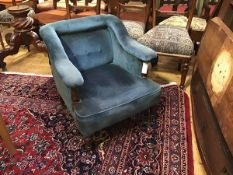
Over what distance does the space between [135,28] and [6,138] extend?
156cm

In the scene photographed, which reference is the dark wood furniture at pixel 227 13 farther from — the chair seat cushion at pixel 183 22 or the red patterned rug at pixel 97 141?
the red patterned rug at pixel 97 141

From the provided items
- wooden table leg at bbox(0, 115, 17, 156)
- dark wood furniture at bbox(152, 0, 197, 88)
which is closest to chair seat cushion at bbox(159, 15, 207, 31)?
dark wood furniture at bbox(152, 0, 197, 88)

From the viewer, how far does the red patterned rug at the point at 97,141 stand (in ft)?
4.69

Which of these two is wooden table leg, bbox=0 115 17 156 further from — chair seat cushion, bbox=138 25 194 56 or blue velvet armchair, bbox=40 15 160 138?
chair seat cushion, bbox=138 25 194 56

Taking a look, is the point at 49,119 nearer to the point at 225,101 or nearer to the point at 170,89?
the point at 170,89

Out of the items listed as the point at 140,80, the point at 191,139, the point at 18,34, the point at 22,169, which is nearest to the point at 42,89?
the point at 18,34

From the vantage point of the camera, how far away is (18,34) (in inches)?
95.7

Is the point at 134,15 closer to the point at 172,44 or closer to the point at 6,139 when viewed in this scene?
the point at 172,44

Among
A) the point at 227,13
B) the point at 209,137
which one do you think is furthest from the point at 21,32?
the point at 209,137

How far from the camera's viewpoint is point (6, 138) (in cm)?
146

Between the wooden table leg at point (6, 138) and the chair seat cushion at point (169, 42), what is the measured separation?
4.44 ft

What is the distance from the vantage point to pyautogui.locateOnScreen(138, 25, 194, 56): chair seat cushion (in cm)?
196

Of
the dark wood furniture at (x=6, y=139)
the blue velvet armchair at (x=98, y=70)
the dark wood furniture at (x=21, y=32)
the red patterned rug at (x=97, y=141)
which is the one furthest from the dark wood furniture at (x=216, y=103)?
the dark wood furniture at (x=21, y=32)

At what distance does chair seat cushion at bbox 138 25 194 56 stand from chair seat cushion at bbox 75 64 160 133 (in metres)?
0.47
